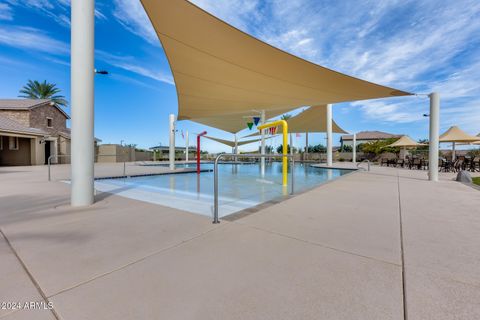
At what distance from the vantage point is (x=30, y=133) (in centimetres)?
1410

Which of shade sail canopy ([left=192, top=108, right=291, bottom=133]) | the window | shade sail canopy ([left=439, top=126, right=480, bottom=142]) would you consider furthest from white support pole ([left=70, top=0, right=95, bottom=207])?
the window

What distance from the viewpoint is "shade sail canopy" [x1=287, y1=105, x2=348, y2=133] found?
15.2 m

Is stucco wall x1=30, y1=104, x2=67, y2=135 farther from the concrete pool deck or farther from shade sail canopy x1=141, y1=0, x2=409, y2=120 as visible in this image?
the concrete pool deck

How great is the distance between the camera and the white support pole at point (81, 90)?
3.26m

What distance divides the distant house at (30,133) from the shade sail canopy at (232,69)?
13.5 meters

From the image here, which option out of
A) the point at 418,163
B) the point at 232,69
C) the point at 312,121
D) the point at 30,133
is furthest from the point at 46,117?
the point at 418,163

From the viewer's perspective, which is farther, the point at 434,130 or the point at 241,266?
the point at 434,130

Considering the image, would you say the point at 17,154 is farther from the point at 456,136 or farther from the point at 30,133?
the point at 456,136

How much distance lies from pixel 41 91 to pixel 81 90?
31.0m

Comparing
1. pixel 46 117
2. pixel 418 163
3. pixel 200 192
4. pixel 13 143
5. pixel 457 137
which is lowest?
pixel 200 192

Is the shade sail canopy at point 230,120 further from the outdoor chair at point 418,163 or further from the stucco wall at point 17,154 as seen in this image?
the stucco wall at point 17,154

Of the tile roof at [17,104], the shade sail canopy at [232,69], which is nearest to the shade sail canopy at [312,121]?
the shade sail canopy at [232,69]

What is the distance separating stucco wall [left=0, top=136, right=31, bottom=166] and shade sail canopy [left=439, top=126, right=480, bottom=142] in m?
26.9

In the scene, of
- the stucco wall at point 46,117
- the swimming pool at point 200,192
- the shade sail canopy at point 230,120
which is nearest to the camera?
the swimming pool at point 200,192
